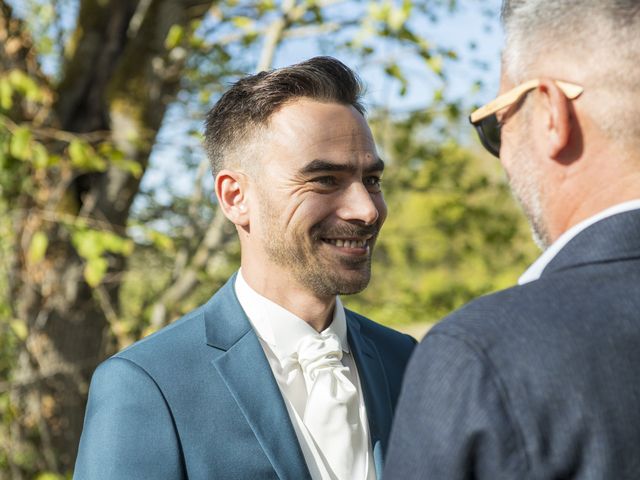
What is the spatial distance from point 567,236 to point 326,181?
1.14 meters

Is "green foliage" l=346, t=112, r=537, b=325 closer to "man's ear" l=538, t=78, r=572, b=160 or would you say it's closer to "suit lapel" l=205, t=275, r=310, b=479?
"suit lapel" l=205, t=275, r=310, b=479

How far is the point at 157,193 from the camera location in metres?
7.63

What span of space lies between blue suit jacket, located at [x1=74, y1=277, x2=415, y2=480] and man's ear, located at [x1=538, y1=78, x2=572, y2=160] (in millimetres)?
1063

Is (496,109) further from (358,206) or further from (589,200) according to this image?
(358,206)

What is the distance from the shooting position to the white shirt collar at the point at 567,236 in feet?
4.12

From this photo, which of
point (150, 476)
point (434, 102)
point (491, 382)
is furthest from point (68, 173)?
Answer: point (491, 382)

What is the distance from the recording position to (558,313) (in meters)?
1.14

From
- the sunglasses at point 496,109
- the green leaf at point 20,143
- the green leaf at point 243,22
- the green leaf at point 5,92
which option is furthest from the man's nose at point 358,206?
the green leaf at point 243,22

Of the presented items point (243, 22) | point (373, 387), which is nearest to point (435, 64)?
point (243, 22)

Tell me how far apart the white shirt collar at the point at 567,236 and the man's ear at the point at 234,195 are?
125 cm

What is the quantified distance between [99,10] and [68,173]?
1341 millimetres

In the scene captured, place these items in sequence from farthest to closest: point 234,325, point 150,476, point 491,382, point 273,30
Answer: point 273,30 < point 234,325 < point 150,476 < point 491,382

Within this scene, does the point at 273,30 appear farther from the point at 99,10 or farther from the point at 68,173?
the point at 68,173

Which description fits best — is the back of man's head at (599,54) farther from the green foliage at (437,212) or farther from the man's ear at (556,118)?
the green foliage at (437,212)
